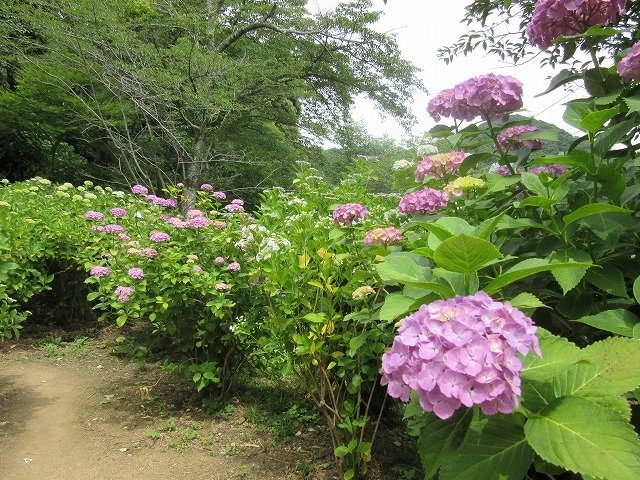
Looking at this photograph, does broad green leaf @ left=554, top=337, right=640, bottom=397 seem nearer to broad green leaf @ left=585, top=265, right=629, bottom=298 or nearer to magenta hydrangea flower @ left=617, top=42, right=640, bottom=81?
broad green leaf @ left=585, top=265, right=629, bottom=298

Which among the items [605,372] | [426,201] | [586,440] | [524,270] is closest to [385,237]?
[426,201]

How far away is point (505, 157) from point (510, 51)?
7.88 feet

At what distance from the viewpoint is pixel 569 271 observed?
3.72 feet

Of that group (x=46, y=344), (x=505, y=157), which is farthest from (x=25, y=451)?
(x=505, y=157)

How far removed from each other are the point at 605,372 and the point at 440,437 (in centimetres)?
34

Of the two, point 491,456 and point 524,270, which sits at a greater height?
point 524,270

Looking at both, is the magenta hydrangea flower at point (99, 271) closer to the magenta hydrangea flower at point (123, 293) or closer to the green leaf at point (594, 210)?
the magenta hydrangea flower at point (123, 293)

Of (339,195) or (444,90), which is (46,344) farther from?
(444,90)

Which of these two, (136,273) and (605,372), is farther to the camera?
(136,273)

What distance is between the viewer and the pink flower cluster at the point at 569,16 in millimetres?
1455

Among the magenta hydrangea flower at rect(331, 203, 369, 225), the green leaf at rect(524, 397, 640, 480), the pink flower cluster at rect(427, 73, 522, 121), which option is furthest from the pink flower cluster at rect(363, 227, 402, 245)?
the green leaf at rect(524, 397, 640, 480)

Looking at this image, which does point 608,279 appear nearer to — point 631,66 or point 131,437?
point 631,66

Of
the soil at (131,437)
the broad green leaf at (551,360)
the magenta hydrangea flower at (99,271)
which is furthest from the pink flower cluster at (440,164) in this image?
the magenta hydrangea flower at (99,271)

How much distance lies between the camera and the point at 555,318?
1404 mm
